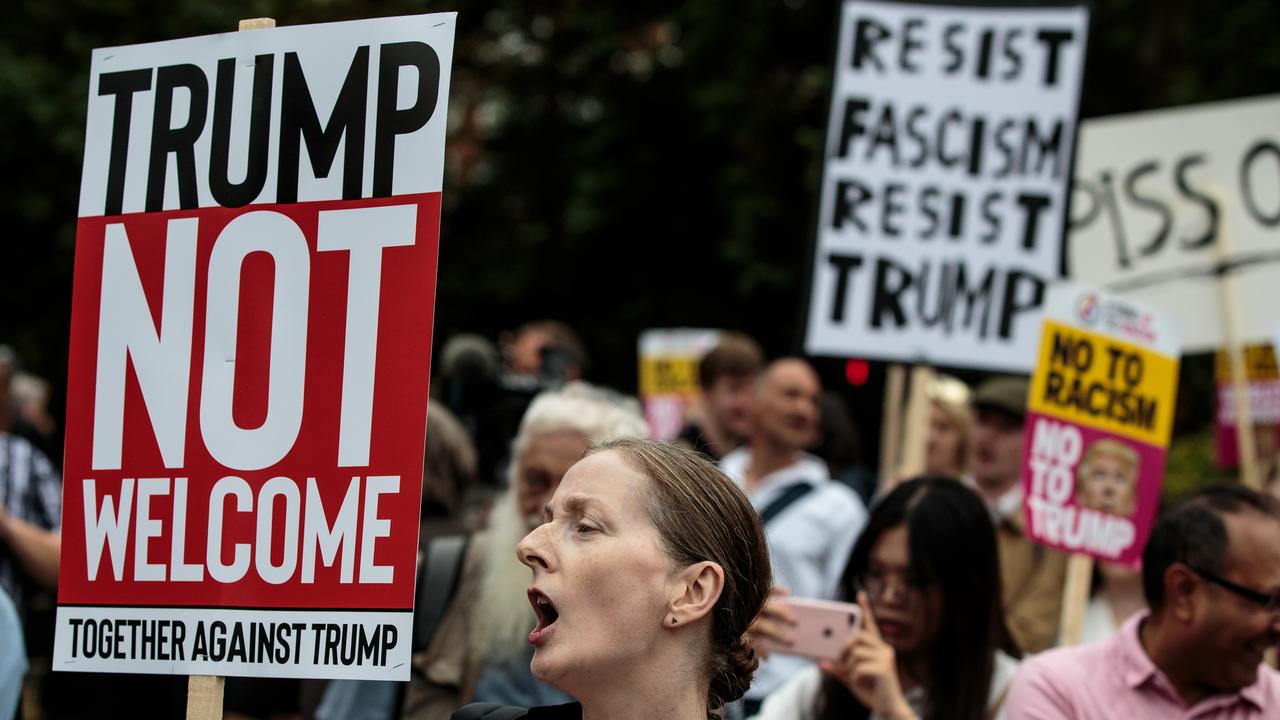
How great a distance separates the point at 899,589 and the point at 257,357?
Result: 6.03 ft

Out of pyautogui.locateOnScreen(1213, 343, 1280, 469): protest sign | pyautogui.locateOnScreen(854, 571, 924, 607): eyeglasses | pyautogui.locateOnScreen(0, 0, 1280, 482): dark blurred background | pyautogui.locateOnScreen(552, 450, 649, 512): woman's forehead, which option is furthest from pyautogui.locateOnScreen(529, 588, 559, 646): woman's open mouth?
pyautogui.locateOnScreen(0, 0, 1280, 482): dark blurred background

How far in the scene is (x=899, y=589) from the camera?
377 centimetres

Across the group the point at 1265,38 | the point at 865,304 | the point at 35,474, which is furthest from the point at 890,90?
the point at 1265,38

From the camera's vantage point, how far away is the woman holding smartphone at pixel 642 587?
228 cm

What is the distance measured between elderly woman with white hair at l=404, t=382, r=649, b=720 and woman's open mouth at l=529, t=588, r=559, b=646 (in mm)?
1532

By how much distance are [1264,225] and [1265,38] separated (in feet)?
31.3

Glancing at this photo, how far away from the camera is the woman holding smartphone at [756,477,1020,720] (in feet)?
12.2

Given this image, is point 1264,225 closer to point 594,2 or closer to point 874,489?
point 874,489

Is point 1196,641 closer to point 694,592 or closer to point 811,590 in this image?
point 694,592

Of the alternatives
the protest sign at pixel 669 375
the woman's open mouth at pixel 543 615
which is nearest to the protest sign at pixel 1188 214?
the woman's open mouth at pixel 543 615

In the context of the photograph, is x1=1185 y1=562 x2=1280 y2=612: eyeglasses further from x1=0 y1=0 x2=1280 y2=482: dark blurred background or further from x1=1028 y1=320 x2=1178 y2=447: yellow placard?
x1=0 y1=0 x2=1280 y2=482: dark blurred background

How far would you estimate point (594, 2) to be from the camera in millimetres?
17719

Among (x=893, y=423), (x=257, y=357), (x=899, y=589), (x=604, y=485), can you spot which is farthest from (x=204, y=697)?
(x=893, y=423)

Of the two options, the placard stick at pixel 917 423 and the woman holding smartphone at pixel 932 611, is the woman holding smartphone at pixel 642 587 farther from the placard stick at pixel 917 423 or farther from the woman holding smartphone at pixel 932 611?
the placard stick at pixel 917 423
